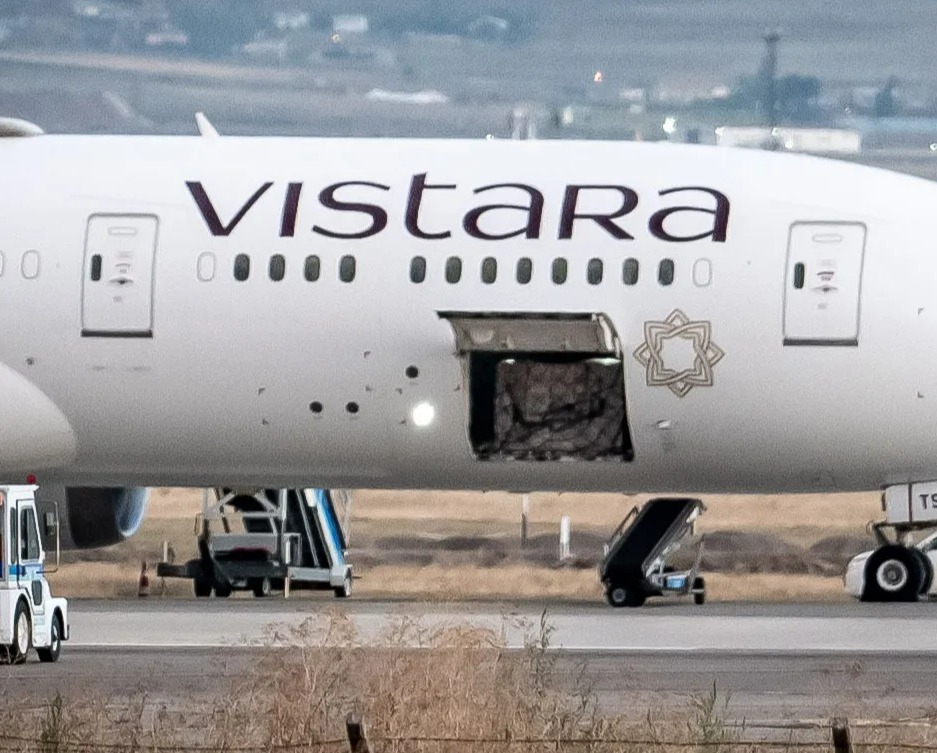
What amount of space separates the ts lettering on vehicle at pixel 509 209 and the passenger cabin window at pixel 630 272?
265 mm

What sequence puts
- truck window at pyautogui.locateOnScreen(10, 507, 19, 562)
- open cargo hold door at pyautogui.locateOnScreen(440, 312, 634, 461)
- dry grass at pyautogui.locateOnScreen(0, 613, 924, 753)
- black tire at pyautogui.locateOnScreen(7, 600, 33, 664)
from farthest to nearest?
1. open cargo hold door at pyautogui.locateOnScreen(440, 312, 634, 461)
2. truck window at pyautogui.locateOnScreen(10, 507, 19, 562)
3. black tire at pyautogui.locateOnScreen(7, 600, 33, 664)
4. dry grass at pyautogui.locateOnScreen(0, 613, 924, 753)

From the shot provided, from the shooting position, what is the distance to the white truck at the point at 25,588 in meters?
25.5

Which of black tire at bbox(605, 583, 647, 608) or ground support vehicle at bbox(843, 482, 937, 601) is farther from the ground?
ground support vehicle at bbox(843, 482, 937, 601)

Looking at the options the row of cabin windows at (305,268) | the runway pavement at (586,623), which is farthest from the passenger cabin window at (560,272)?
the runway pavement at (586,623)

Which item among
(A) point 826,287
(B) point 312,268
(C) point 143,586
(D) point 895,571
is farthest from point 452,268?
(C) point 143,586

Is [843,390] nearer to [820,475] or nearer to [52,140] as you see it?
[820,475]

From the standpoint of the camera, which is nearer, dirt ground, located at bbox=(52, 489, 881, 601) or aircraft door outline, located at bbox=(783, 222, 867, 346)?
aircraft door outline, located at bbox=(783, 222, 867, 346)

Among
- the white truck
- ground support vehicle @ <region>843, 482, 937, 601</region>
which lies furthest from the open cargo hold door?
the white truck

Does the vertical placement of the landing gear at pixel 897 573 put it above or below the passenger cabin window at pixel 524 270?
below

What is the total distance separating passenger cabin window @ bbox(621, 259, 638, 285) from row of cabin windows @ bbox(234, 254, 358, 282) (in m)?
2.80

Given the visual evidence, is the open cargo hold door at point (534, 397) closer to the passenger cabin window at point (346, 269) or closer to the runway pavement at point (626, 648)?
the passenger cabin window at point (346, 269)

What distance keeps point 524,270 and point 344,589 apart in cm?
668

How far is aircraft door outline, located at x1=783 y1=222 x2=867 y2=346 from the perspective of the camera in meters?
30.9

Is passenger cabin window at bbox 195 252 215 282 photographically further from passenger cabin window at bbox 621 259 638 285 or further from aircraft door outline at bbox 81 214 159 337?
passenger cabin window at bbox 621 259 638 285
